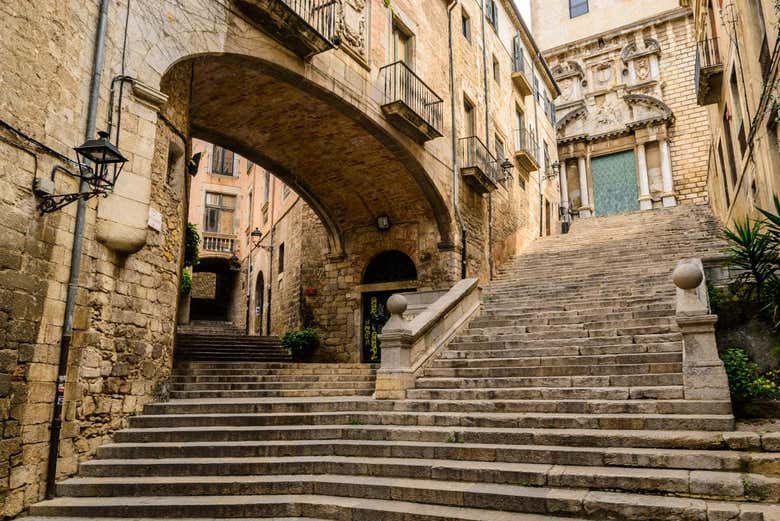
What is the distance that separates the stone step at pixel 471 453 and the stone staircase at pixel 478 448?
12 mm

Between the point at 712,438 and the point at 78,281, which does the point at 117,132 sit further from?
the point at 712,438

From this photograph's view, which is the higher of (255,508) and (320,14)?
(320,14)

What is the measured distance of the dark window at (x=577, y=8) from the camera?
2872cm

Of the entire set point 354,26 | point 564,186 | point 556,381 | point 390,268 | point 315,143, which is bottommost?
point 556,381

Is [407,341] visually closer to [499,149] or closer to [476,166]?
[476,166]

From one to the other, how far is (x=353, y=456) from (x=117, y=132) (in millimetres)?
4516

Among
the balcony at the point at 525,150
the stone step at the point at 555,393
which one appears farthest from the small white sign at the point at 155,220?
the balcony at the point at 525,150

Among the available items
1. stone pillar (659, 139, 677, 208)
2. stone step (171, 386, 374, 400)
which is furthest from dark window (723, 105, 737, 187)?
stone pillar (659, 139, 677, 208)

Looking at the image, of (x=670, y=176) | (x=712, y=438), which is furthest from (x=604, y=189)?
(x=712, y=438)

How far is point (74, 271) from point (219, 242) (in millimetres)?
18604

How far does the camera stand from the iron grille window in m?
24.3

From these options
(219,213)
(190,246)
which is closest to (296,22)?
(190,246)

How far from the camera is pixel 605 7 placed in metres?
27.9

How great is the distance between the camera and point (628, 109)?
84.9 ft
